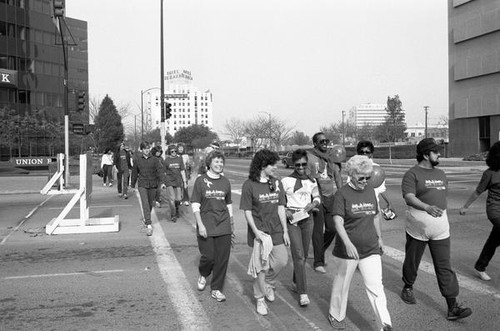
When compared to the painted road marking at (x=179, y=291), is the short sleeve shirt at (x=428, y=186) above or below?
above

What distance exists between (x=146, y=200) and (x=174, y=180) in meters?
1.73

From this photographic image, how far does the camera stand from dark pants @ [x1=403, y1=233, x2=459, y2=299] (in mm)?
5016

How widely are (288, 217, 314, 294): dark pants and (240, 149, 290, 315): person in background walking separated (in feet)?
0.79

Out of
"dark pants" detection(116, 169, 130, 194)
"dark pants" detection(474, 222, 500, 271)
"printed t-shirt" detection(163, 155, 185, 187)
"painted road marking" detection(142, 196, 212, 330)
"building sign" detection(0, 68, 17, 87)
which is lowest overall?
"painted road marking" detection(142, 196, 212, 330)

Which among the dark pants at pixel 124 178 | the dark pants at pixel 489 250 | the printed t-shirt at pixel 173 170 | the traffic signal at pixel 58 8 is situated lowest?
the dark pants at pixel 489 250

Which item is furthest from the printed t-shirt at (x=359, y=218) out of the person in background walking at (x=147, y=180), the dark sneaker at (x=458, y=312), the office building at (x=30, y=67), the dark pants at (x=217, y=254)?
the office building at (x=30, y=67)

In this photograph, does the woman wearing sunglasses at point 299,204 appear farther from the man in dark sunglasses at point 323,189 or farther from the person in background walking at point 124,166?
the person in background walking at point 124,166

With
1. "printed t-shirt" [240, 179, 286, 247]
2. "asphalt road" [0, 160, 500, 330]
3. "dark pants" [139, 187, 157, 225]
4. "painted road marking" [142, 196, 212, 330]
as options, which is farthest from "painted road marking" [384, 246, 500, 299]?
"dark pants" [139, 187, 157, 225]

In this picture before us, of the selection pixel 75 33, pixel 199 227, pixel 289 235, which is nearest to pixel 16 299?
pixel 199 227

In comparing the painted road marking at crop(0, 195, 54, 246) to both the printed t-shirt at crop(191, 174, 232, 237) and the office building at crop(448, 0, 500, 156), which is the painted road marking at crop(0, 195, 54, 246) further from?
the office building at crop(448, 0, 500, 156)

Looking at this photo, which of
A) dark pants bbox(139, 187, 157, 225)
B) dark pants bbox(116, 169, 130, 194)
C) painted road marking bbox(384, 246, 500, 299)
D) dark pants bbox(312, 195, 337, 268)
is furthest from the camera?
dark pants bbox(116, 169, 130, 194)

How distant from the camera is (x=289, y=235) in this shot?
18.6 ft

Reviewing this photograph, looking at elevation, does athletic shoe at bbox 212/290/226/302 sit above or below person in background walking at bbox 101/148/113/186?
below

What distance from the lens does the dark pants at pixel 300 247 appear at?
18.0 feet
